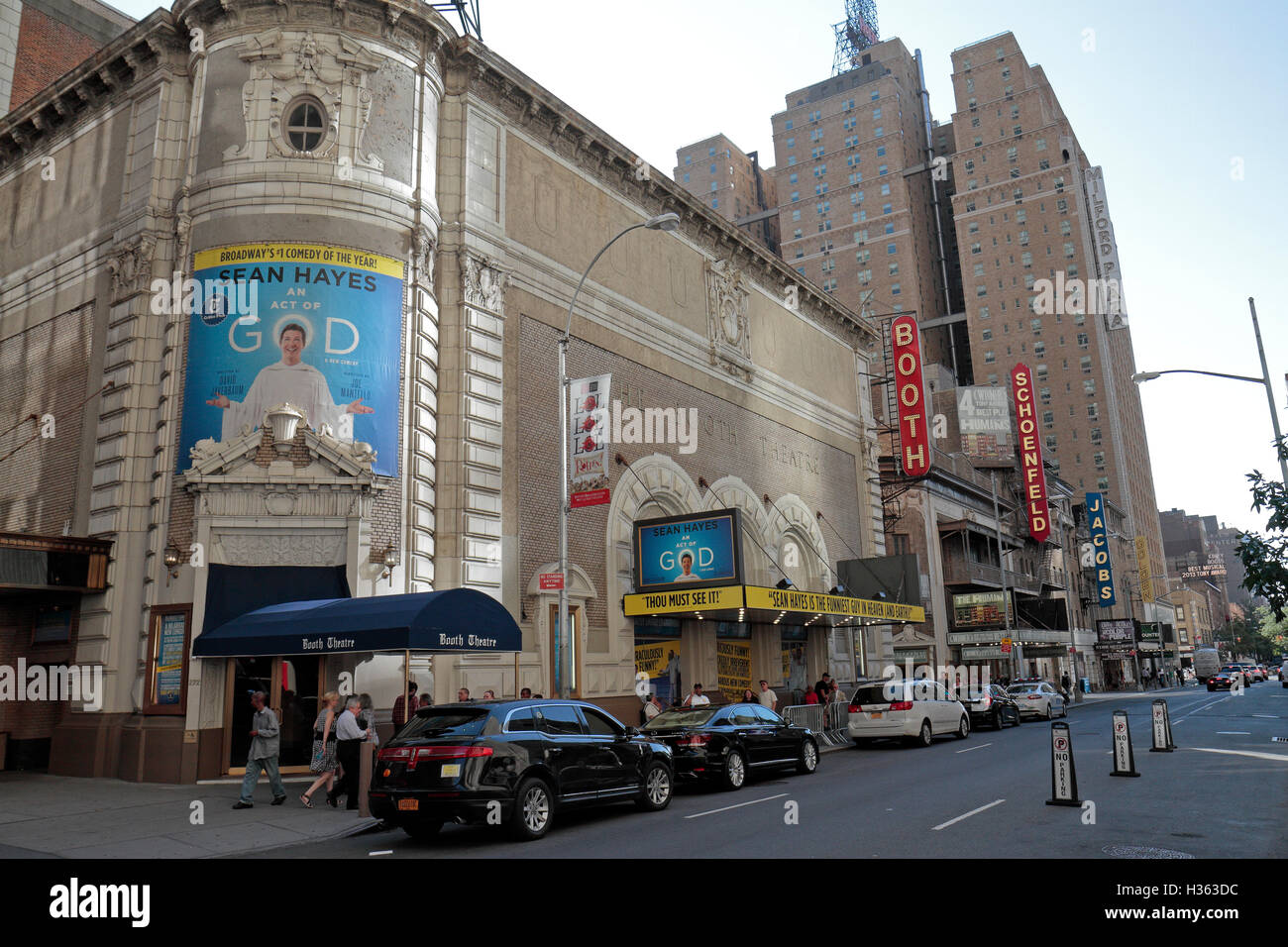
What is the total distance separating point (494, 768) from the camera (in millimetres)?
11547

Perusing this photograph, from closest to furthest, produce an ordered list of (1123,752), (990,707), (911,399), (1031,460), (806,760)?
(1123,752), (806,760), (990,707), (911,399), (1031,460)

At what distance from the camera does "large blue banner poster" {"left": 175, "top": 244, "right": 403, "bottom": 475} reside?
760 inches

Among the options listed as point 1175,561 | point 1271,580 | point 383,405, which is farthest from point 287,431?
point 1175,561

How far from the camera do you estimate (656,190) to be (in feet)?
99.8

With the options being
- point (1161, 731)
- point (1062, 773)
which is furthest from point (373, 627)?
point (1161, 731)

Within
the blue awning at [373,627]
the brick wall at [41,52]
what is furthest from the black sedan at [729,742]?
the brick wall at [41,52]

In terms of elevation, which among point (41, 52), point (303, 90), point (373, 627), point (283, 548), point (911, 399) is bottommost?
point (373, 627)

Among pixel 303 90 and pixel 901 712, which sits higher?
pixel 303 90

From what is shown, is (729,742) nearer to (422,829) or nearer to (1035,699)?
(422,829)

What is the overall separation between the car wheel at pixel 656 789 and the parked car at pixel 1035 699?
2611cm

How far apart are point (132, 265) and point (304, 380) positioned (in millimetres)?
5910

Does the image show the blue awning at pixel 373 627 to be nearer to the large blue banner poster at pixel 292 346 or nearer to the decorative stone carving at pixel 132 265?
the large blue banner poster at pixel 292 346

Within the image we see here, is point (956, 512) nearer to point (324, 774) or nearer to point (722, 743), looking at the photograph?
point (722, 743)
